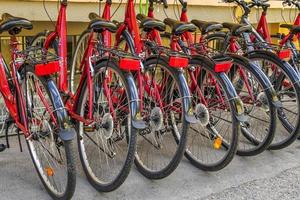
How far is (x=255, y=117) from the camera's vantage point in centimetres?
422

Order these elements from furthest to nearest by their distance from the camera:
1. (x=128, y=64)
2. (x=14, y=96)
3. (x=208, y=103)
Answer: (x=208, y=103) < (x=14, y=96) < (x=128, y=64)

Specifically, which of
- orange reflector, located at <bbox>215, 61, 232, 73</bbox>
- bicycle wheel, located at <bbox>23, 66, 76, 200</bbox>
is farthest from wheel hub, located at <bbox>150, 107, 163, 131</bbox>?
bicycle wheel, located at <bbox>23, 66, 76, 200</bbox>

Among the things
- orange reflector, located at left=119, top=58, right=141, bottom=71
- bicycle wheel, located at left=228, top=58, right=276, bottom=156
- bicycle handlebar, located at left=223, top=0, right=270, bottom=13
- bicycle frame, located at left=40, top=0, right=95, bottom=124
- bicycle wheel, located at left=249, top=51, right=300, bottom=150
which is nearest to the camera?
orange reflector, located at left=119, top=58, right=141, bottom=71

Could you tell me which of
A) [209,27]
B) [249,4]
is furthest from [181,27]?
[249,4]

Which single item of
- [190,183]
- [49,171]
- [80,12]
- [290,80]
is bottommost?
[190,183]

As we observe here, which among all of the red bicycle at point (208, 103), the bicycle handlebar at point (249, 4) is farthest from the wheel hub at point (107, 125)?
the bicycle handlebar at point (249, 4)

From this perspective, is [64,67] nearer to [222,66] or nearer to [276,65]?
[222,66]

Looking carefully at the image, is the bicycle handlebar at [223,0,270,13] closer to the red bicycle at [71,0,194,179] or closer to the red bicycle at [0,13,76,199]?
the red bicycle at [71,0,194,179]

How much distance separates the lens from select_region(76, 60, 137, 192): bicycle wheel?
10.4ft

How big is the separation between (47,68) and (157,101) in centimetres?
94

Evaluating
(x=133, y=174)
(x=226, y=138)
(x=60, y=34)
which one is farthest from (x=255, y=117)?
(x=60, y=34)

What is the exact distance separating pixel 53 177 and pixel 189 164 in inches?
46.6

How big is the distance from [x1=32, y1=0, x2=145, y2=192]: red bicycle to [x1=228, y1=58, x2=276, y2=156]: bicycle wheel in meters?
1.12

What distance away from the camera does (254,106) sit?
4.12m
